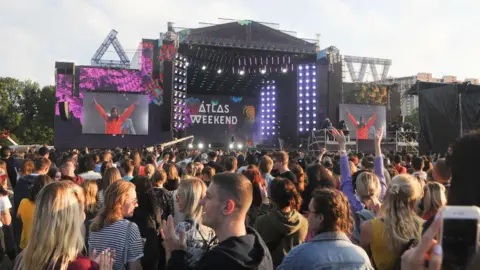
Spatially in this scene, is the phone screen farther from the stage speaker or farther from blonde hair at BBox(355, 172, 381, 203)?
the stage speaker

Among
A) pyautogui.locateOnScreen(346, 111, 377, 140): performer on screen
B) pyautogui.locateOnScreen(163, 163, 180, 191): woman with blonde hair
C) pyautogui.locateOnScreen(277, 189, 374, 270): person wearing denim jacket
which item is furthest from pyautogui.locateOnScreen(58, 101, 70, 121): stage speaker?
pyautogui.locateOnScreen(277, 189, 374, 270): person wearing denim jacket

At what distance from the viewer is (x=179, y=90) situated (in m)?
23.4

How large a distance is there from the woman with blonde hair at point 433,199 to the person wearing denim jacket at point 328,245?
1.14 meters

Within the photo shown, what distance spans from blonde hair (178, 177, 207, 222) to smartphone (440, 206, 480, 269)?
236 centimetres

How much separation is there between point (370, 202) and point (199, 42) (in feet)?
63.5

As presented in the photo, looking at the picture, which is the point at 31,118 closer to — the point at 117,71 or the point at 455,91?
the point at 117,71

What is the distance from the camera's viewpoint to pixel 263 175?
5688 mm

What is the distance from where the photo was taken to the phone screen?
929 mm

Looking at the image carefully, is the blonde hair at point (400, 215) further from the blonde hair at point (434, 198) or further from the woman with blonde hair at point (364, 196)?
the woman with blonde hair at point (364, 196)

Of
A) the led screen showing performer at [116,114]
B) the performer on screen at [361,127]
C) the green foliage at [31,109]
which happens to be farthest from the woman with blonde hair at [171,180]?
the green foliage at [31,109]

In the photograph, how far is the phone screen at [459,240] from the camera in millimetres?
929

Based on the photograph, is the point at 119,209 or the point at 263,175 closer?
the point at 119,209

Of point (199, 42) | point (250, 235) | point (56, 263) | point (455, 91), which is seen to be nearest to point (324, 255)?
point (250, 235)

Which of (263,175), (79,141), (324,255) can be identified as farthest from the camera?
(79,141)
